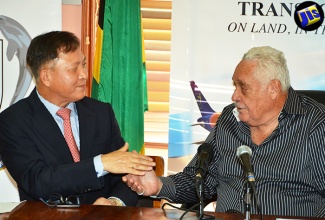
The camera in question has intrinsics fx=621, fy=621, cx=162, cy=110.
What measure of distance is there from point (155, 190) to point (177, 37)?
2070mm

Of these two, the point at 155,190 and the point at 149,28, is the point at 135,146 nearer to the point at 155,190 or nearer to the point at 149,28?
the point at 149,28

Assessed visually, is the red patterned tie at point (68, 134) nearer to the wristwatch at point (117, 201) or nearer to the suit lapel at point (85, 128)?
the suit lapel at point (85, 128)

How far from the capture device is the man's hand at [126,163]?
335 centimetres

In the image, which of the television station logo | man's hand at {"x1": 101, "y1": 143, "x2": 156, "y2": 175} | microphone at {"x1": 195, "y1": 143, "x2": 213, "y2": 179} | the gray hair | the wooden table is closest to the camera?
microphone at {"x1": 195, "y1": 143, "x2": 213, "y2": 179}

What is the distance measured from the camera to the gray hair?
11.4 feet

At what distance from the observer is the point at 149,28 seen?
217 inches

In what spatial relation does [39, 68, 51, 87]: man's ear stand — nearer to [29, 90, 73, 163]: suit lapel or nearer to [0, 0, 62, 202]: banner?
[29, 90, 73, 163]: suit lapel

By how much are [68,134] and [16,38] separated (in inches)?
74.7

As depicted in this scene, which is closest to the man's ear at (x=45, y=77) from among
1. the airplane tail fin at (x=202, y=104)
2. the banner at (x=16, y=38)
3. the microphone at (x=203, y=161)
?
the microphone at (x=203, y=161)

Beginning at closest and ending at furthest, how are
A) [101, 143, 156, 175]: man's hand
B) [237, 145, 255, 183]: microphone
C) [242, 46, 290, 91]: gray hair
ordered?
[237, 145, 255, 183]: microphone
[101, 143, 156, 175]: man's hand
[242, 46, 290, 91]: gray hair

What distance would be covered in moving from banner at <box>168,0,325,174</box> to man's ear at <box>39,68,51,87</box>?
1.77m

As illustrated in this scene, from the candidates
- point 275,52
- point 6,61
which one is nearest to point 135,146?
point 6,61

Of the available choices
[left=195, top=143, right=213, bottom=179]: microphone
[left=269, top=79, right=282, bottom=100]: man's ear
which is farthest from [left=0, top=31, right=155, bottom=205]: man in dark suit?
[left=269, top=79, right=282, bottom=100]: man's ear

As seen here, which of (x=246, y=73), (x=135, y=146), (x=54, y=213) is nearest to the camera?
(x=54, y=213)
